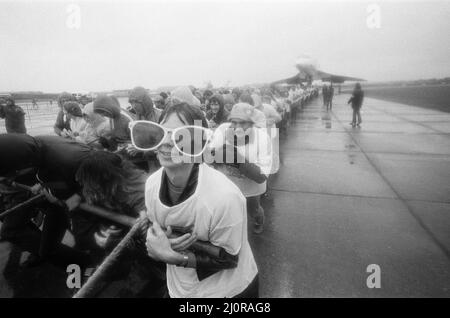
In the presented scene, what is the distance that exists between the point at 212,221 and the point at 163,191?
1.20 ft

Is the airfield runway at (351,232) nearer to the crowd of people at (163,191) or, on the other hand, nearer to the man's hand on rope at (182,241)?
the crowd of people at (163,191)

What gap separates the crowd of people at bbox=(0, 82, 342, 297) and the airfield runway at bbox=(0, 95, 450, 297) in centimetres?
55

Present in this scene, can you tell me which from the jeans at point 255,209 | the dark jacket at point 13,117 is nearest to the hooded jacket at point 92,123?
the dark jacket at point 13,117

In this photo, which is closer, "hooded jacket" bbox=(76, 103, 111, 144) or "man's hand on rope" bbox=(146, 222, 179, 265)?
"man's hand on rope" bbox=(146, 222, 179, 265)

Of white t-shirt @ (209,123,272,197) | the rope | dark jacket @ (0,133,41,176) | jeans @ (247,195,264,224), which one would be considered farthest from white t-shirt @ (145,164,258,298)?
jeans @ (247,195,264,224)

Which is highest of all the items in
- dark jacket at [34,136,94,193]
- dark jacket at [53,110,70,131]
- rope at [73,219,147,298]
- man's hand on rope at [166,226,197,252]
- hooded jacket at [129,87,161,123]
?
hooded jacket at [129,87,161,123]

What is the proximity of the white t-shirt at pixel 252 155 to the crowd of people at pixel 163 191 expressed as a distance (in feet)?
0.04

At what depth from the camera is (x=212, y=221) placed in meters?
1.29

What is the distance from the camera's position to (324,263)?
279 centimetres

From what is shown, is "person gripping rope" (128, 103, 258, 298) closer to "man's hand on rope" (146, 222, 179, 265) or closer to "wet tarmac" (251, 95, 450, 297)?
"man's hand on rope" (146, 222, 179, 265)

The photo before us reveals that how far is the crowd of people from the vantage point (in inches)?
51.3
